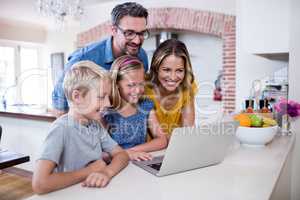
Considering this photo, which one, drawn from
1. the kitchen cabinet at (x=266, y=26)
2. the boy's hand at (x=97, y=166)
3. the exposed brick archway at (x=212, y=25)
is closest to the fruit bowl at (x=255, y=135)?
the boy's hand at (x=97, y=166)

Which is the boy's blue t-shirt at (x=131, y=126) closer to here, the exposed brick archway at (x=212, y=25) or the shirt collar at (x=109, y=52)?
the shirt collar at (x=109, y=52)

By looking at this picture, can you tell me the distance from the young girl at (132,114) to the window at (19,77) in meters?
4.97

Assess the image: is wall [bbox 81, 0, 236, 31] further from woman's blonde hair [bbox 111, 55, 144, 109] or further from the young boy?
the young boy

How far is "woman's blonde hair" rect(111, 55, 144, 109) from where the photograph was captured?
3.80ft

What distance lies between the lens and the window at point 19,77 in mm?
6029

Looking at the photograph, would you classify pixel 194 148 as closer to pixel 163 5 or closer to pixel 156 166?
pixel 156 166

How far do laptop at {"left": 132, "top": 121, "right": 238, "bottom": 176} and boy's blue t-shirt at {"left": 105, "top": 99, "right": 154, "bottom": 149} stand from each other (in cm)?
24

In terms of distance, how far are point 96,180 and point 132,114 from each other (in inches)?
19.2

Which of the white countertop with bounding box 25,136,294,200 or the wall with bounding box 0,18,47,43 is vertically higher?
the wall with bounding box 0,18,47,43

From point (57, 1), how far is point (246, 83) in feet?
7.24

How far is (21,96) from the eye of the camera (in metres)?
6.32

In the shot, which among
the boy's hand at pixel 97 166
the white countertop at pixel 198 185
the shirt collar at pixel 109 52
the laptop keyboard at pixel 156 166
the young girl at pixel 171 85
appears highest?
the shirt collar at pixel 109 52

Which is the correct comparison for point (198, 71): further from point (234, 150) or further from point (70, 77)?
point (70, 77)

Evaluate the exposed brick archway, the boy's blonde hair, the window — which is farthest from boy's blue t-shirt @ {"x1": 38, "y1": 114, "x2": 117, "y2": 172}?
the window
